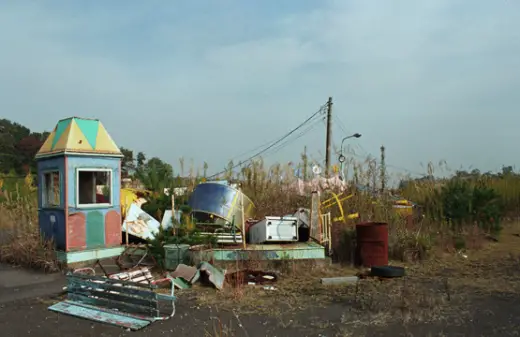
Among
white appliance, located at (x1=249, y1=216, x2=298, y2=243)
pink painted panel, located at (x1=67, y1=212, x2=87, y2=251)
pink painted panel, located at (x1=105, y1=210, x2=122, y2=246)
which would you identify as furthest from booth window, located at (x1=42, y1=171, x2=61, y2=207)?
white appliance, located at (x1=249, y1=216, x2=298, y2=243)

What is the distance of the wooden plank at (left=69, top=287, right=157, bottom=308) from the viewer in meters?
7.41

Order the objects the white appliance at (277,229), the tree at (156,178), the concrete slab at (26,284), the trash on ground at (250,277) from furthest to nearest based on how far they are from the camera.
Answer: the tree at (156,178) → the white appliance at (277,229) → the trash on ground at (250,277) → the concrete slab at (26,284)

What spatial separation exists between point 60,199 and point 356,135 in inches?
791

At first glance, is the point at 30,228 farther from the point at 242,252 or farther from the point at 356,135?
the point at 356,135

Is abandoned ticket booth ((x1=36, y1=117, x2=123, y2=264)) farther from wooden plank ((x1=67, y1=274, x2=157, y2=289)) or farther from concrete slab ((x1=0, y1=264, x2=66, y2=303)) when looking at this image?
wooden plank ((x1=67, y1=274, x2=157, y2=289))

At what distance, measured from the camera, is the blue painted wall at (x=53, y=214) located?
464 inches

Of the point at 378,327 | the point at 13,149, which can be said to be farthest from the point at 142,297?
the point at 13,149

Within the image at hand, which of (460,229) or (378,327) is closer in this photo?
(378,327)

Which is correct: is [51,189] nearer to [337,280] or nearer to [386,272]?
[337,280]

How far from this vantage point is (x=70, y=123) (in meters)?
12.3

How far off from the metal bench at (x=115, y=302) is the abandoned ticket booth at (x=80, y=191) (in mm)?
3348

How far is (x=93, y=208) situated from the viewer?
12.2 metres

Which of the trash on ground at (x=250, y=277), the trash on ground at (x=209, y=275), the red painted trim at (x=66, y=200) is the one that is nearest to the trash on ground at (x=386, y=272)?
the trash on ground at (x=250, y=277)

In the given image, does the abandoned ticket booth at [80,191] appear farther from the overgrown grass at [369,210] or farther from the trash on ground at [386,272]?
the trash on ground at [386,272]
